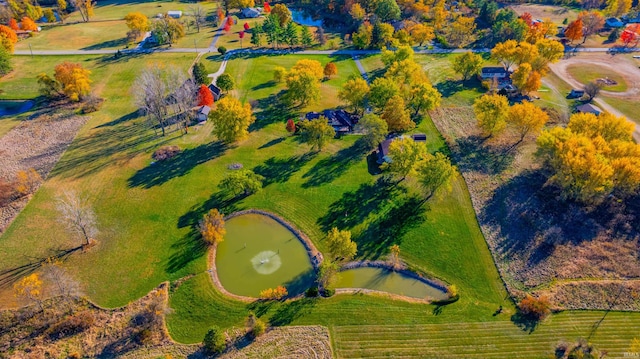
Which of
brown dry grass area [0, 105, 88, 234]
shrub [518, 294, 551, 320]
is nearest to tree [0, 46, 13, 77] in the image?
brown dry grass area [0, 105, 88, 234]

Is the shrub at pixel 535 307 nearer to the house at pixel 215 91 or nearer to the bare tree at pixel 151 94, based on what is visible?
the bare tree at pixel 151 94

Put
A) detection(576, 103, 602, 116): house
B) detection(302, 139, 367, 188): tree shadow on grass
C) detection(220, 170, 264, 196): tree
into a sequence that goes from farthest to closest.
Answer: detection(576, 103, 602, 116): house, detection(302, 139, 367, 188): tree shadow on grass, detection(220, 170, 264, 196): tree

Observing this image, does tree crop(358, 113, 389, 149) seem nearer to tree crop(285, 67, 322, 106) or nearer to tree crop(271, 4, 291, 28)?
tree crop(285, 67, 322, 106)

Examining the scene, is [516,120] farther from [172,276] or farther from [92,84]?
[92,84]

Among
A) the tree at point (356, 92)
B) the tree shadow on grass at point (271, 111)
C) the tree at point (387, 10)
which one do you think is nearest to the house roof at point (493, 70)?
the tree at point (356, 92)

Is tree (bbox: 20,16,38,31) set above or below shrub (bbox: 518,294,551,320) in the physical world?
above

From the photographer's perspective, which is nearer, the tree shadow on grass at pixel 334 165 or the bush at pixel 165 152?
the tree shadow on grass at pixel 334 165
